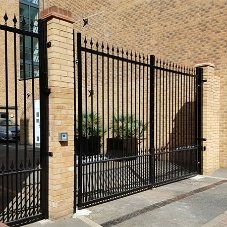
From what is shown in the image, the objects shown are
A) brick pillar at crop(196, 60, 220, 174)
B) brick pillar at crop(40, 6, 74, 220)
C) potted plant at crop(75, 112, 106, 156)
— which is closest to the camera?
brick pillar at crop(40, 6, 74, 220)

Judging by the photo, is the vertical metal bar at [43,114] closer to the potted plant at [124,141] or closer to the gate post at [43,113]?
the gate post at [43,113]

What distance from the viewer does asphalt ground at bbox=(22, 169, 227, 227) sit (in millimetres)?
3912

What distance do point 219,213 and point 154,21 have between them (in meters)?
8.28

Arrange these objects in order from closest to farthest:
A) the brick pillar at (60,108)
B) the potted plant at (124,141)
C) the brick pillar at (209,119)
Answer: the brick pillar at (60,108)
the potted plant at (124,141)
the brick pillar at (209,119)

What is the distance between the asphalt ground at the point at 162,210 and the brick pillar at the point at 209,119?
161 cm

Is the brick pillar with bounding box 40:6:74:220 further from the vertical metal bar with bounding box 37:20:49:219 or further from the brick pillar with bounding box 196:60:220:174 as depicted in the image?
the brick pillar with bounding box 196:60:220:174

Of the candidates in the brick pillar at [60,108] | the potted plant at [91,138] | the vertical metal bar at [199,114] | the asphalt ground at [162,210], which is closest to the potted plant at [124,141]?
the potted plant at [91,138]

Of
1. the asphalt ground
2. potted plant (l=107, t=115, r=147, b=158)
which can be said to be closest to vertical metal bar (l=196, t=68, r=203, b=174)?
the asphalt ground

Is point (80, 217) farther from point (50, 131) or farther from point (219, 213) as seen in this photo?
point (219, 213)

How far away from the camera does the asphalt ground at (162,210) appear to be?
12.8 feet

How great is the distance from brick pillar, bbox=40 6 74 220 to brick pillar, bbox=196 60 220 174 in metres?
4.78

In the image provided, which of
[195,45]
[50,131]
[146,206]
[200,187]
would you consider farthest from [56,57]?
[195,45]

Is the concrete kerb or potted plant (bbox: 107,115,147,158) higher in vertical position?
potted plant (bbox: 107,115,147,158)

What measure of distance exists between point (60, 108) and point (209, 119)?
5.23m
